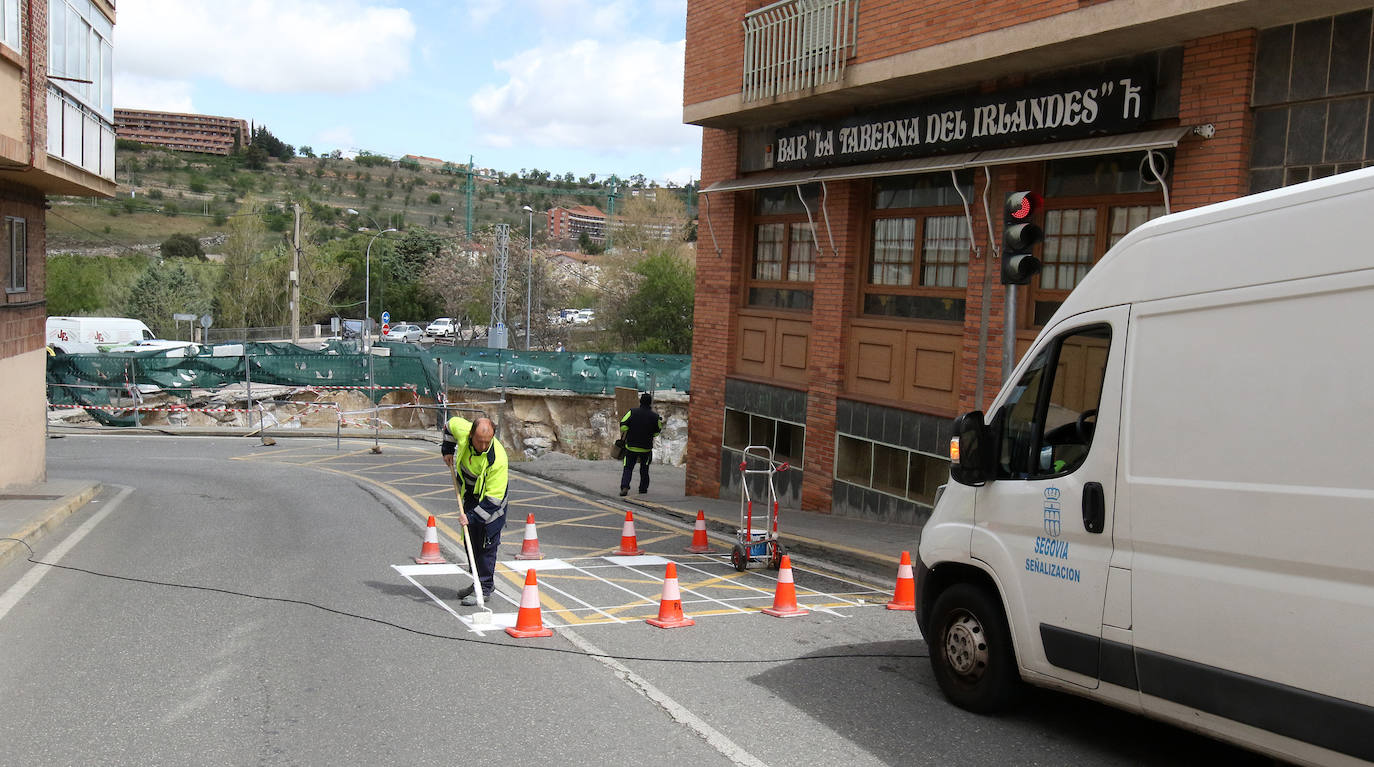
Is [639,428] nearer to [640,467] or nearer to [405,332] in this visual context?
[640,467]

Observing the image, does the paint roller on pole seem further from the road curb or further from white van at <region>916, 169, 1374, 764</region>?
the road curb

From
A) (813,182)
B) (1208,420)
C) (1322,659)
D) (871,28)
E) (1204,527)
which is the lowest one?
(1322,659)

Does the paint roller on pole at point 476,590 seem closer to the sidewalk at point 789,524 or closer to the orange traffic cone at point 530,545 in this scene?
the orange traffic cone at point 530,545

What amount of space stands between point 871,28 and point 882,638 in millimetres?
8425

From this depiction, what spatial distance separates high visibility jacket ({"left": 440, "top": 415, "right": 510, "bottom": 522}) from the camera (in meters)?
8.79

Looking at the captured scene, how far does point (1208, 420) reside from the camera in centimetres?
472

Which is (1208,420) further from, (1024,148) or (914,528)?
(914,528)

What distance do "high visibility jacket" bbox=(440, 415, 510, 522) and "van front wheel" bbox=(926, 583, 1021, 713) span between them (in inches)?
151

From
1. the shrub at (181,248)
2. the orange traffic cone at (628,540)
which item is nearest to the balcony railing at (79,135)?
the orange traffic cone at (628,540)

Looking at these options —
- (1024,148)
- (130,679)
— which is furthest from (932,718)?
(1024,148)

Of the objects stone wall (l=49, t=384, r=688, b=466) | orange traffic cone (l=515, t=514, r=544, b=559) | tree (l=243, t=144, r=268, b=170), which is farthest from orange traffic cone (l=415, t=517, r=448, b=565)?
tree (l=243, t=144, r=268, b=170)

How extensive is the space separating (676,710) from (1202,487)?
3023 millimetres

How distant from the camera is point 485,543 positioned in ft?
28.9

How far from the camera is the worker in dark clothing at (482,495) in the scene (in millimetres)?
8773
